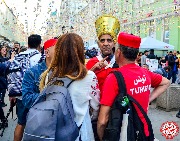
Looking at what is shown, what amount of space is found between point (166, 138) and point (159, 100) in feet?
9.57

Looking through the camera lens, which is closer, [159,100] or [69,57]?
[69,57]

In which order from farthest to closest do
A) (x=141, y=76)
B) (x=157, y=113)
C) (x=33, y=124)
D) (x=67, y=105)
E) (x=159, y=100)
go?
(x=159, y=100) → (x=157, y=113) → (x=141, y=76) → (x=67, y=105) → (x=33, y=124)

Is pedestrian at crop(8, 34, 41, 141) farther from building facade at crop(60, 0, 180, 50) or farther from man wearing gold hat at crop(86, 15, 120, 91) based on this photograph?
building facade at crop(60, 0, 180, 50)

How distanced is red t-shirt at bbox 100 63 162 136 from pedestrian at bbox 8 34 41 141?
2.04 metres

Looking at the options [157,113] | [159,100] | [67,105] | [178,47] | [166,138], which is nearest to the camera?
[67,105]

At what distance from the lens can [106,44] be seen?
321 cm

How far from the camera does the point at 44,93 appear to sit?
232cm

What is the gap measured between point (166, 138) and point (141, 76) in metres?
3.63

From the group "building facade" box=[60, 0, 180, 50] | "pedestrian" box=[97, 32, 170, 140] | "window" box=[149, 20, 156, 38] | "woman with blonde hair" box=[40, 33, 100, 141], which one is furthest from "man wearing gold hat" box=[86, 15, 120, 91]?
"window" box=[149, 20, 156, 38]

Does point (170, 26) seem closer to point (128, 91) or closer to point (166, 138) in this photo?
point (166, 138)

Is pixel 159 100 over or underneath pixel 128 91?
underneath

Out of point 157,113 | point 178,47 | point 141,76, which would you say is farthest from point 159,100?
point 178,47
